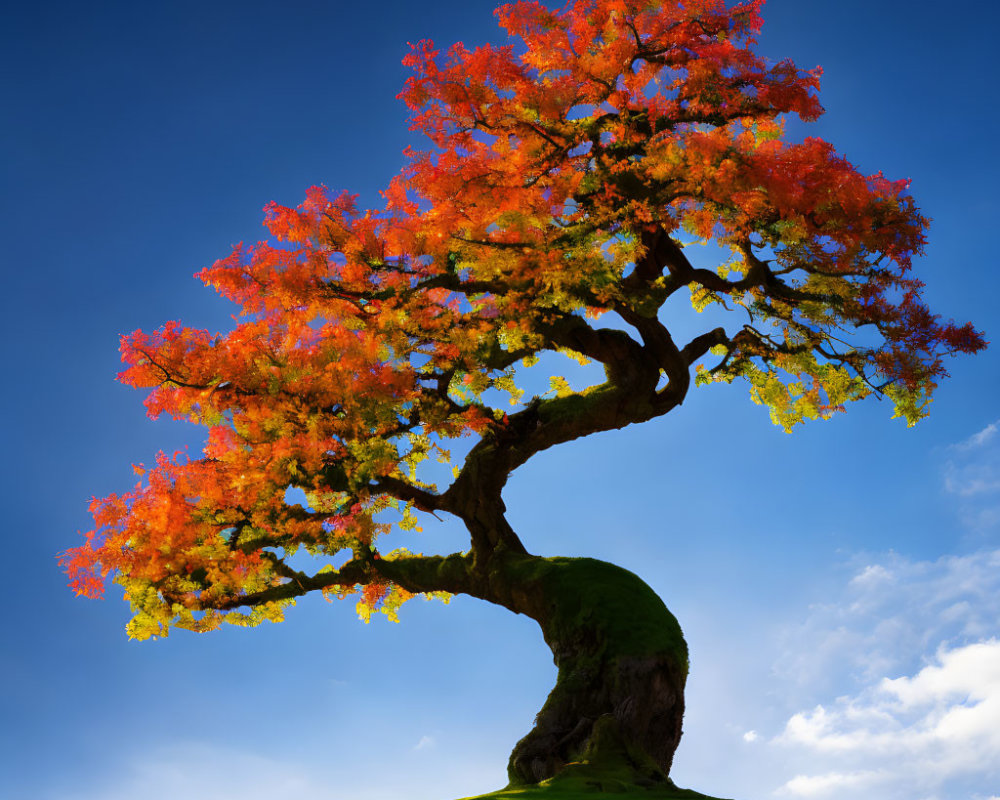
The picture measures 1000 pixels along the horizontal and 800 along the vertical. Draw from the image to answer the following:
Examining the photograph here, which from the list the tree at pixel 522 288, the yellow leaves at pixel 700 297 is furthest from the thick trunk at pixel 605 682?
the yellow leaves at pixel 700 297

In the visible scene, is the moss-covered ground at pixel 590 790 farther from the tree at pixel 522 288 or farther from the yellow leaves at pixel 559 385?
the yellow leaves at pixel 559 385

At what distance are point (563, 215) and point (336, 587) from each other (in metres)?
7.12

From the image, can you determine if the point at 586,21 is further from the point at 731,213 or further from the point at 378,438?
the point at 378,438

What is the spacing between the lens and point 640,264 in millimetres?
11219

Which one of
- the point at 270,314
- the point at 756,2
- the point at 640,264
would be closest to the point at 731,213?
the point at 640,264

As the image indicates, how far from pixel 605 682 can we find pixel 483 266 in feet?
17.1

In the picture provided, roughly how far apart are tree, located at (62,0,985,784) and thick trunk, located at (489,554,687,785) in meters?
0.04

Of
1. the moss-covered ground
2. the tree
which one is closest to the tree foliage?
the tree

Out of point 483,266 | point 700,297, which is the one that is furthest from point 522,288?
point 700,297

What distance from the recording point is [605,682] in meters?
10.3

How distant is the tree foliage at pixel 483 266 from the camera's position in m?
10.0

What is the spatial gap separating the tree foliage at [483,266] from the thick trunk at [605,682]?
8.77 feet

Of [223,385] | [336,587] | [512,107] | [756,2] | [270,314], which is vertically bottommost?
[336,587]

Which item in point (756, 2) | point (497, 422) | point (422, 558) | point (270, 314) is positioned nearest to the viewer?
point (756, 2)
